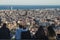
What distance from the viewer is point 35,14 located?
9.00 feet

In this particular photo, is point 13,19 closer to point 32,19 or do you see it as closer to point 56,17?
point 32,19

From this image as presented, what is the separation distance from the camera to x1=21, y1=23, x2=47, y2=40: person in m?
2.36

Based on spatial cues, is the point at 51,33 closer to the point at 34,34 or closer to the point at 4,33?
the point at 34,34

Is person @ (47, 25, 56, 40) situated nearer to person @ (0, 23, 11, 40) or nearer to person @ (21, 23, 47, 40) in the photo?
person @ (21, 23, 47, 40)

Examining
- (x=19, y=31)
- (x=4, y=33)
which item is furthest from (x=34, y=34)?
(x=4, y=33)

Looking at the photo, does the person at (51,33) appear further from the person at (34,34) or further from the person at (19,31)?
the person at (19,31)

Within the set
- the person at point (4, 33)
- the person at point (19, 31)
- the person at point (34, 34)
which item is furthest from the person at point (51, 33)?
the person at point (4, 33)

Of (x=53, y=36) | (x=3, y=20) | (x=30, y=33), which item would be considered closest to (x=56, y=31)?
(x=53, y=36)

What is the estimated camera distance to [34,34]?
2.45 m

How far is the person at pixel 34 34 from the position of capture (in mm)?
2361

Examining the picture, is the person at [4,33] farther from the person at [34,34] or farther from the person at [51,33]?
the person at [51,33]

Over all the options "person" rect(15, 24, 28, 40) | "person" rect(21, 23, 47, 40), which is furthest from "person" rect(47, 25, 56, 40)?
"person" rect(15, 24, 28, 40)

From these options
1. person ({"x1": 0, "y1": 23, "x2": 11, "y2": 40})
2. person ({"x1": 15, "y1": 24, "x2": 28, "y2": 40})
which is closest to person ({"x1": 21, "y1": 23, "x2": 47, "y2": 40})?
person ({"x1": 15, "y1": 24, "x2": 28, "y2": 40})

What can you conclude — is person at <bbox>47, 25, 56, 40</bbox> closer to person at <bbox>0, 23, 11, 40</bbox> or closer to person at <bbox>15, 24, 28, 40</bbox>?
person at <bbox>15, 24, 28, 40</bbox>
